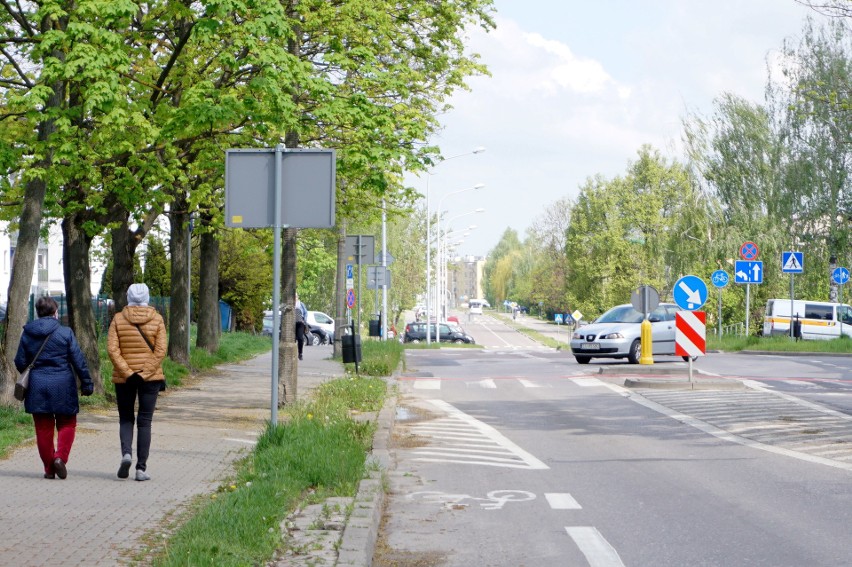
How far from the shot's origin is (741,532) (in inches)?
321

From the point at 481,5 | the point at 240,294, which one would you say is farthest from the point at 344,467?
the point at 240,294

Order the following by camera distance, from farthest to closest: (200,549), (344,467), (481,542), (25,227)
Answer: (25,227) < (344,467) < (481,542) < (200,549)

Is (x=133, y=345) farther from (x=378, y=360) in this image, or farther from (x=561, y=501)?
(x=378, y=360)

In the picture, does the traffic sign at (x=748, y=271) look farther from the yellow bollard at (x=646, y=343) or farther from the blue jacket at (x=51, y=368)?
the blue jacket at (x=51, y=368)

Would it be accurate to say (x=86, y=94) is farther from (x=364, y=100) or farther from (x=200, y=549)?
(x=200, y=549)

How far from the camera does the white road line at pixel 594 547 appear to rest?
23.6 feet

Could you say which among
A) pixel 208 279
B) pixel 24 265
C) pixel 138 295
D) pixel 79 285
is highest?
pixel 208 279

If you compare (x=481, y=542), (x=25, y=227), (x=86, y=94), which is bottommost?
(x=481, y=542)

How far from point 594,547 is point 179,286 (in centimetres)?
2018

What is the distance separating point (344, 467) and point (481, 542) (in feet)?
6.74

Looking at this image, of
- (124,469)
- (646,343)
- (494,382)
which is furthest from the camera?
(646,343)

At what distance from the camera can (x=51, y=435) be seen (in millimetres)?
10359

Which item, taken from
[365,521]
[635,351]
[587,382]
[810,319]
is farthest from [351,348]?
[810,319]

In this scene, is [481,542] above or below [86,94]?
below
